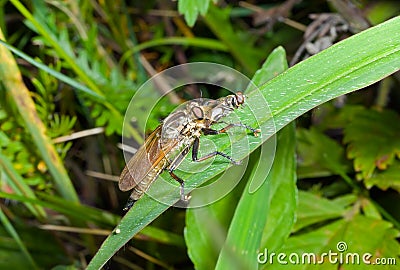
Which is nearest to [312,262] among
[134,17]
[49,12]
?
[49,12]

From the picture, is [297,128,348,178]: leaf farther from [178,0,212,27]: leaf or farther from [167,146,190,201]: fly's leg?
[167,146,190,201]: fly's leg

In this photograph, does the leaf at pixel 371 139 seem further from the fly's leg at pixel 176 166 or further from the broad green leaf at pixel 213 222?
the fly's leg at pixel 176 166

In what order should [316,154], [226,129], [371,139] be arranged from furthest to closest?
[316,154] → [371,139] → [226,129]

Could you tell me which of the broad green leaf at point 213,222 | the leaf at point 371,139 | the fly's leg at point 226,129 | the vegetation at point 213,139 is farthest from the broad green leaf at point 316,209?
the fly's leg at point 226,129

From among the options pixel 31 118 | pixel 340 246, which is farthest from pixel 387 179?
pixel 31 118

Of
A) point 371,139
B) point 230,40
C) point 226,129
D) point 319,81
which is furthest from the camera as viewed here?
point 230,40

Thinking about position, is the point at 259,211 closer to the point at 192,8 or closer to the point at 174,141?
the point at 174,141

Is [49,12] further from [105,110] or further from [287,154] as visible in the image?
[287,154]

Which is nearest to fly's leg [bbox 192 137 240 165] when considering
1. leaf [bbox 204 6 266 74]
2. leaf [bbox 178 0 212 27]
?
leaf [bbox 178 0 212 27]
